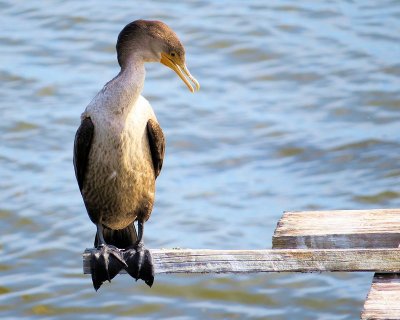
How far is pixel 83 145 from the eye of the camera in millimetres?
5066

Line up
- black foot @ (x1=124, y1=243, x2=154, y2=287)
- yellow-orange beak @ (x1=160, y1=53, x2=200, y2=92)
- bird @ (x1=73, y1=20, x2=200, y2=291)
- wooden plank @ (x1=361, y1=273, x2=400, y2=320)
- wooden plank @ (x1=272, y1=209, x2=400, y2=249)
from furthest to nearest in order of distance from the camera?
yellow-orange beak @ (x1=160, y1=53, x2=200, y2=92) → bird @ (x1=73, y1=20, x2=200, y2=291) → black foot @ (x1=124, y1=243, x2=154, y2=287) → wooden plank @ (x1=272, y1=209, x2=400, y2=249) → wooden plank @ (x1=361, y1=273, x2=400, y2=320)

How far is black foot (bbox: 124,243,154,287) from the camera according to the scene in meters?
4.69

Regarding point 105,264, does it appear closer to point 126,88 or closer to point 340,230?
point 126,88

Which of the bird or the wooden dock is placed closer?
the wooden dock

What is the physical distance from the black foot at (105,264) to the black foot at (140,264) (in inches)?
1.8

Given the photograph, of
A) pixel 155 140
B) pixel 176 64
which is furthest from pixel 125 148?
pixel 176 64

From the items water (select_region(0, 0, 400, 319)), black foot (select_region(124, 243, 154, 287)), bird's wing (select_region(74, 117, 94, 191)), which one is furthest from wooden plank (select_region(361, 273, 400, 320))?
water (select_region(0, 0, 400, 319))

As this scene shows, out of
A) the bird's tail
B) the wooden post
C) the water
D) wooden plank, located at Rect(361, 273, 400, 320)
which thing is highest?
wooden plank, located at Rect(361, 273, 400, 320)

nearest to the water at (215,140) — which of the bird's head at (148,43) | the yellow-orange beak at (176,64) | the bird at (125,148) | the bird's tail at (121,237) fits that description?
the bird's tail at (121,237)

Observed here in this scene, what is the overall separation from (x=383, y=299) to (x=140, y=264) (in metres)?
1.15

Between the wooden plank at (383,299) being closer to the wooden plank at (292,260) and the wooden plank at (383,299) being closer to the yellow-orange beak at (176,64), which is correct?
the wooden plank at (292,260)

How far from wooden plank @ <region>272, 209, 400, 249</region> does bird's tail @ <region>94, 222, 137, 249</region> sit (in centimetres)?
96

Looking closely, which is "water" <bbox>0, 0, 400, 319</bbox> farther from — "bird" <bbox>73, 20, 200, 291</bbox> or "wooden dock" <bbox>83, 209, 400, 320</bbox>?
"wooden dock" <bbox>83, 209, 400, 320</bbox>

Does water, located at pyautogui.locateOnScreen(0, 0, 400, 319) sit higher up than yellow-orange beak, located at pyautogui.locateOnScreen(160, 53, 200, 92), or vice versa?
yellow-orange beak, located at pyautogui.locateOnScreen(160, 53, 200, 92)
